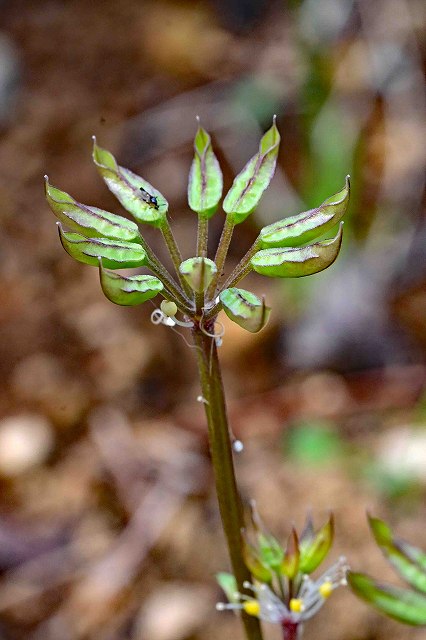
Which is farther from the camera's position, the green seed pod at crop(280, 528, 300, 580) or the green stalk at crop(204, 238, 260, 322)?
the green seed pod at crop(280, 528, 300, 580)

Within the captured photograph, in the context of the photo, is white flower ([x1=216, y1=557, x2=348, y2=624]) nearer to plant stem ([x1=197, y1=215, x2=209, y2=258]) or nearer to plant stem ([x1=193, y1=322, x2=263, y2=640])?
plant stem ([x1=193, y1=322, x2=263, y2=640])

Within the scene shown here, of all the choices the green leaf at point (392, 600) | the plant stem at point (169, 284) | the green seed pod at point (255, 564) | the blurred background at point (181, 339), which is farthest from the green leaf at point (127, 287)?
the blurred background at point (181, 339)

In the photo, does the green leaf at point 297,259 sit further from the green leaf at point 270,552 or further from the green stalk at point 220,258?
the green leaf at point 270,552

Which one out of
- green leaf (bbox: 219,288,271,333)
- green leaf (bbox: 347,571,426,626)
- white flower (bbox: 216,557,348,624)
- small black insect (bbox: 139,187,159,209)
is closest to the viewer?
green leaf (bbox: 219,288,271,333)

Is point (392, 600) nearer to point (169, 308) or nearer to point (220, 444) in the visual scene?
point (220, 444)

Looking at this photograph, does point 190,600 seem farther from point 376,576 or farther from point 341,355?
point 341,355

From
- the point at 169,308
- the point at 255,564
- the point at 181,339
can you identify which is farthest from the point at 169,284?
the point at 181,339

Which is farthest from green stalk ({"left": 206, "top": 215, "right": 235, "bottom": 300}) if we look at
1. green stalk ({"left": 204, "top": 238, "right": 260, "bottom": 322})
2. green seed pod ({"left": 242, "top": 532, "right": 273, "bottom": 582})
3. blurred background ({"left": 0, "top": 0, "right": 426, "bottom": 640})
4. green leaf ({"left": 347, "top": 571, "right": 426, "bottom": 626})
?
blurred background ({"left": 0, "top": 0, "right": 426, "bottom": 640})
